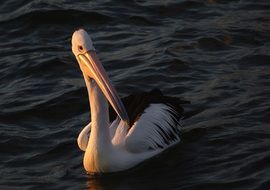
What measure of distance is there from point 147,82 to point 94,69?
2.59 m

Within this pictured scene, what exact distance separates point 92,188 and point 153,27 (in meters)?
4.54

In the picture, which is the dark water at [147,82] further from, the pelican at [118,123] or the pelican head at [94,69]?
the pelican head at [94,69]

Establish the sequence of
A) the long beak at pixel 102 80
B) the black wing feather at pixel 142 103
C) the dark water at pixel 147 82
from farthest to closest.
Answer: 1. the black wing feather at pixel 142 103
2. the dark water at pixel 147 82
3. the long beak at pixel 102 80

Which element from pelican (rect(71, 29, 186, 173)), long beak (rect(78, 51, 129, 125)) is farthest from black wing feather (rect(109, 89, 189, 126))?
long beak (rect(78, 51, 129, 125))

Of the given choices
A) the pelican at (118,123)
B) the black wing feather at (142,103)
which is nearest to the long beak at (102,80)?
the pelican at (118,123)

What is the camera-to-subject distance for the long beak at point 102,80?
7.45m

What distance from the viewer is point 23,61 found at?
1110 cm

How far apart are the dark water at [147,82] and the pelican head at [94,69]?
73 cm

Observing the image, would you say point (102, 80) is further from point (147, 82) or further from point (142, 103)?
point (147, 82)

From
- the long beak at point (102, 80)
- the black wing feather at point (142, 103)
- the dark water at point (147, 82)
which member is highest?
the long beak at point (102, 80)

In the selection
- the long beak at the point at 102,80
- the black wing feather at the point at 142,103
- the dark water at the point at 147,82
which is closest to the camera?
the long beak at the point at 102,80

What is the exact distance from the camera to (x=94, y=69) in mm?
7512

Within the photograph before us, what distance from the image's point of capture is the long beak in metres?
7.45

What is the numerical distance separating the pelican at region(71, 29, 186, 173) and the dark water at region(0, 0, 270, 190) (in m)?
0.13
